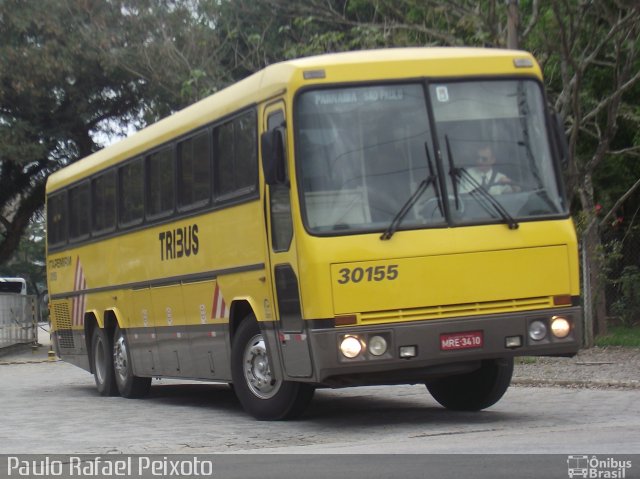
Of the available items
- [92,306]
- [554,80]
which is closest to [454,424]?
[92,306]

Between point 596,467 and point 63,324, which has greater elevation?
point 63,324

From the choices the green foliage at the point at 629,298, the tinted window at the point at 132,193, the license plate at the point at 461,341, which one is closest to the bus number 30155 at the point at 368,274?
the license plate at the point at 461,341

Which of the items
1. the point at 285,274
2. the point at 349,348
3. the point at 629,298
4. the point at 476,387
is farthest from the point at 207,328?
the point at 629,298

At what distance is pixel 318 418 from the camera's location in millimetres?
13531

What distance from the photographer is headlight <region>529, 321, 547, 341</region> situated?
474 inches

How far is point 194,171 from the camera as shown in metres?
14.6

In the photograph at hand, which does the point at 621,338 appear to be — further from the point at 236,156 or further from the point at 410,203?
the point at 410,203

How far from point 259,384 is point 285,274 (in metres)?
1.58

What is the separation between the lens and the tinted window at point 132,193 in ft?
54.4

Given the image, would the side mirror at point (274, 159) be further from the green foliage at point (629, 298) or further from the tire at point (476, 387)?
the green foliage at point (629, 298)

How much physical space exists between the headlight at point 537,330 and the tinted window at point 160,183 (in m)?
4.92

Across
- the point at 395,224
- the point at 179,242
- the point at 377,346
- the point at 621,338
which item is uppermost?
the point at 179,242

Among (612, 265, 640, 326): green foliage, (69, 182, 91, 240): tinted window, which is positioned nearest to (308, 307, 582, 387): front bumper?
(69, 182, 91, 240): tinted window

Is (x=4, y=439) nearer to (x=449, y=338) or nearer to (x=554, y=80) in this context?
(x=449, y=338)
